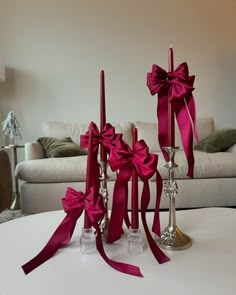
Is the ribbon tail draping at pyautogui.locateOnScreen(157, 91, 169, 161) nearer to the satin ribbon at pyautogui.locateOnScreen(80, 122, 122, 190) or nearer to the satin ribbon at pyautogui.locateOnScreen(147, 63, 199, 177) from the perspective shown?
the satin ribbon at pyautogui.locateOnScreen(147, 63, 199, 177)

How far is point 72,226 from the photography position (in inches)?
29.5

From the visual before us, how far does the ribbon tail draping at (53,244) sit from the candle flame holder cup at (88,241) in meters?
0.05

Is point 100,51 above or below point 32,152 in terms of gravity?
above

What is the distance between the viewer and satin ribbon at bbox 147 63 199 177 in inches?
27.6

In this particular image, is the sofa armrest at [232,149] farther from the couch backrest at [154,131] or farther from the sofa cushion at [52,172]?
the sofa cushion at [52,172]

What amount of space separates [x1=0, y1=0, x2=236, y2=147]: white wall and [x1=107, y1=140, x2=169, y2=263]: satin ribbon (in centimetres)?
247

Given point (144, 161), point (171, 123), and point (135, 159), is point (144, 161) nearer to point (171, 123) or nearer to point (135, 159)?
point (135, 159)

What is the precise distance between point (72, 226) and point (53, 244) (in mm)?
66

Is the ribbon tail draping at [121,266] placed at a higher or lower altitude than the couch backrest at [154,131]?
lower

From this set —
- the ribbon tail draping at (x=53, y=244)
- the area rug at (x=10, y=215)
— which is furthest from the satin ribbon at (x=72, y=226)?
the area rug at (x=10, y=215)

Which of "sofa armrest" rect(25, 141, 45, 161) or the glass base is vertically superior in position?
"sofa armrest" rect(25, 141, 45, 161)

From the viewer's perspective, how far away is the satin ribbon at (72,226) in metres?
0.64

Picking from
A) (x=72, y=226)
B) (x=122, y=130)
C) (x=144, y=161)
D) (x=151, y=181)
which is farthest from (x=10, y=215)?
(x=144, y=161)

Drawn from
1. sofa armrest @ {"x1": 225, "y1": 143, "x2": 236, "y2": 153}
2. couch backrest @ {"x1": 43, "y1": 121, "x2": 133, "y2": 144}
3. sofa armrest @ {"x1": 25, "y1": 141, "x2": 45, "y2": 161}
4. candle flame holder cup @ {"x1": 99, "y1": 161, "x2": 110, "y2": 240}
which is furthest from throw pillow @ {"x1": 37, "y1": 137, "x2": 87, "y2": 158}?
candle flame holder cup @ {"x1": 99, "y1": 161, "x2": 110, "y2": 240}
